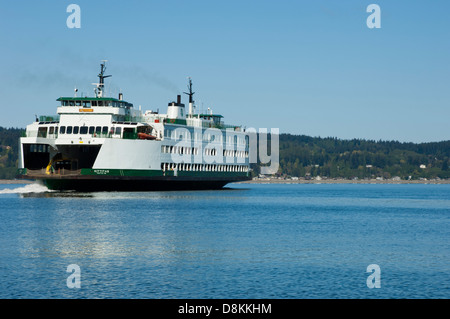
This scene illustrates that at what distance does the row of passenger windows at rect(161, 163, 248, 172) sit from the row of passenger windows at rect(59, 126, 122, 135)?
8.65 m

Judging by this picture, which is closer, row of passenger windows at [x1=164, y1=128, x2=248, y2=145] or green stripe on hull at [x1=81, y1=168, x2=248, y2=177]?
green stripe on hull at [x1=81, y1=168, x2=248, y2=177]

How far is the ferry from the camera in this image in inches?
2571

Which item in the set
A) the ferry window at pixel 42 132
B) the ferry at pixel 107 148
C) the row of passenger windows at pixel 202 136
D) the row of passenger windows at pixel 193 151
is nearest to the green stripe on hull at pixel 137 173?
the ferry at pixel 107 148

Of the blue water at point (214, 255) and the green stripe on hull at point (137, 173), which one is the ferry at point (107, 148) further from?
the blue water at point (214, 255)

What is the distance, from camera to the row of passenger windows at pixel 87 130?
224 feet

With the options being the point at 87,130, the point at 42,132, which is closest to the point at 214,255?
the point at 87,130

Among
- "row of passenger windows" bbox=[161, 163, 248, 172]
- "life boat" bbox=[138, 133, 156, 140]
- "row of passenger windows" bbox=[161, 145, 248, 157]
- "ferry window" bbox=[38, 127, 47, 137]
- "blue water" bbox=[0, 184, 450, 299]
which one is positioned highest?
"ferry window" bbox=[38, 127, 47, 137]

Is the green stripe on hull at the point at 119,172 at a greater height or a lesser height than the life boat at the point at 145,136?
lesser

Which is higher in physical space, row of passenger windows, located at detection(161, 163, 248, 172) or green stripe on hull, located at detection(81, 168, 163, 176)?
row of passenger windows, located at detection(161, 163, 248, 172)

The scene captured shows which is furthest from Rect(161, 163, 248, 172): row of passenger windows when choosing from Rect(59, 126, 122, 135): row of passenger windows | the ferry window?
the ferry window

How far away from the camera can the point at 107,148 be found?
65.2 meters

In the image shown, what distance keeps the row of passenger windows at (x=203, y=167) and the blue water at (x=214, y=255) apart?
81.4 feet

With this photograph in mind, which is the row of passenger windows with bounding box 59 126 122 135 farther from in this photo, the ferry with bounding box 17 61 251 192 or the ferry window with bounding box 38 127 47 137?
the ferry window with bounding box 38 127 47 137
